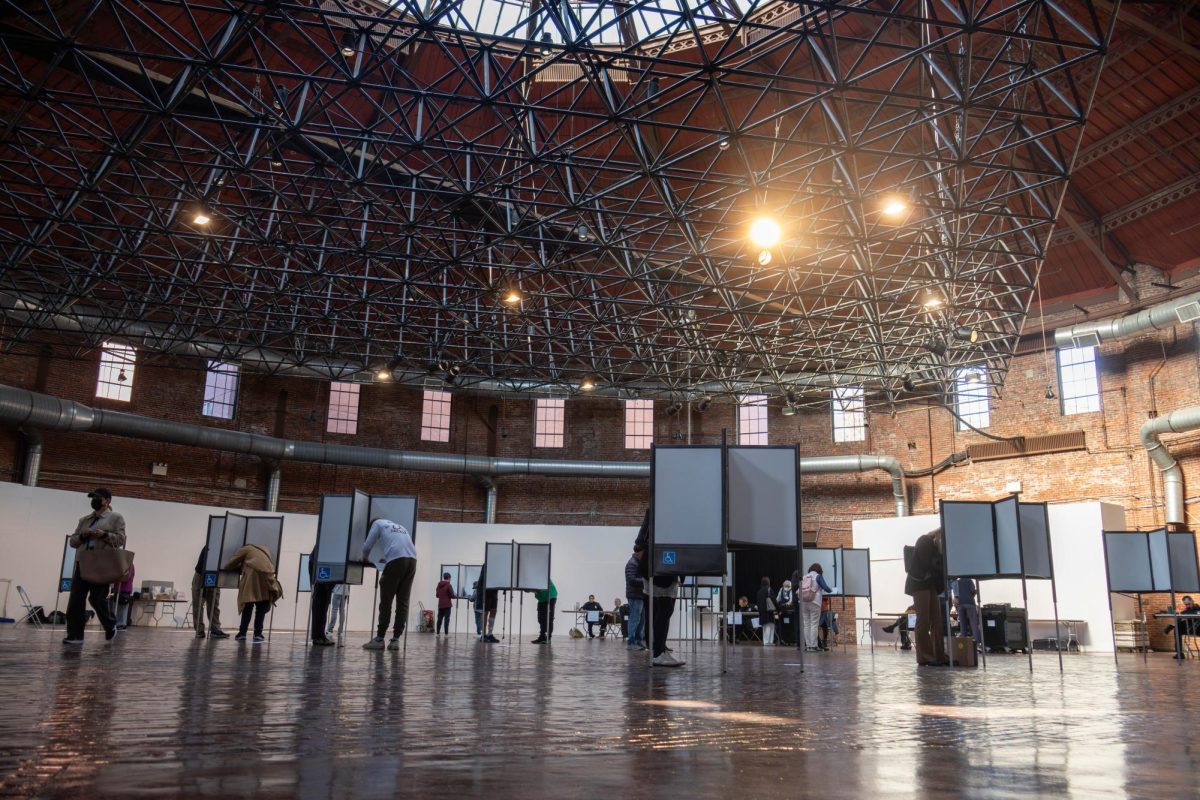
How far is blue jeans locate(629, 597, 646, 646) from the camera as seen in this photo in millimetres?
15320

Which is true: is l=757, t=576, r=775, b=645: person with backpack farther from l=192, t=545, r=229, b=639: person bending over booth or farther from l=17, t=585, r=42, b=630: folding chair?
l=17, t=585, r=42, b=630: folding chair

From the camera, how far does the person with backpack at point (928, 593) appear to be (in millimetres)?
11078

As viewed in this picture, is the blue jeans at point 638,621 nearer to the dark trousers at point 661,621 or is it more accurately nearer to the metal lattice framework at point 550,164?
the dark trousers at point 661,621

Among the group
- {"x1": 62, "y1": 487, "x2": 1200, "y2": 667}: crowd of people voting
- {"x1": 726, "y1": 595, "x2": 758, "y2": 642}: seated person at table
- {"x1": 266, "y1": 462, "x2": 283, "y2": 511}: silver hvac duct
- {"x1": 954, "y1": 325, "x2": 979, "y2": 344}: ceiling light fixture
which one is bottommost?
{"x1": 726, "y1": 595, "x2": 758, "y2": 642}: seated person at table

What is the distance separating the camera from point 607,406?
110 ft

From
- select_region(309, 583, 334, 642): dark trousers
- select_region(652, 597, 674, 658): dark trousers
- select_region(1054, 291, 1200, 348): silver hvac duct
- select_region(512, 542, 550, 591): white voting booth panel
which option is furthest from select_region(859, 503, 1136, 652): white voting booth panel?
select_region(652, 597, 674, 658): dark trousers

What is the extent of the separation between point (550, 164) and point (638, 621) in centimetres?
794

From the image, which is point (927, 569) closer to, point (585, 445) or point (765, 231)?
point (765, 231)

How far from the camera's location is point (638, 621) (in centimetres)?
1567

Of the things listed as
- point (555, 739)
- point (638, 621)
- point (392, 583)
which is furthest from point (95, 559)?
point (638, 621)

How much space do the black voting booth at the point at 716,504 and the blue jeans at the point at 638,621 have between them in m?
7.39

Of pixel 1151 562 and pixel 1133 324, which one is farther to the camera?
pixel 1133 324

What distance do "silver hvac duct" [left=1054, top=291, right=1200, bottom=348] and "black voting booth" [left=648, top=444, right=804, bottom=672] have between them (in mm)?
18706

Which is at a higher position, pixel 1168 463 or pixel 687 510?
pixel 1168 463
